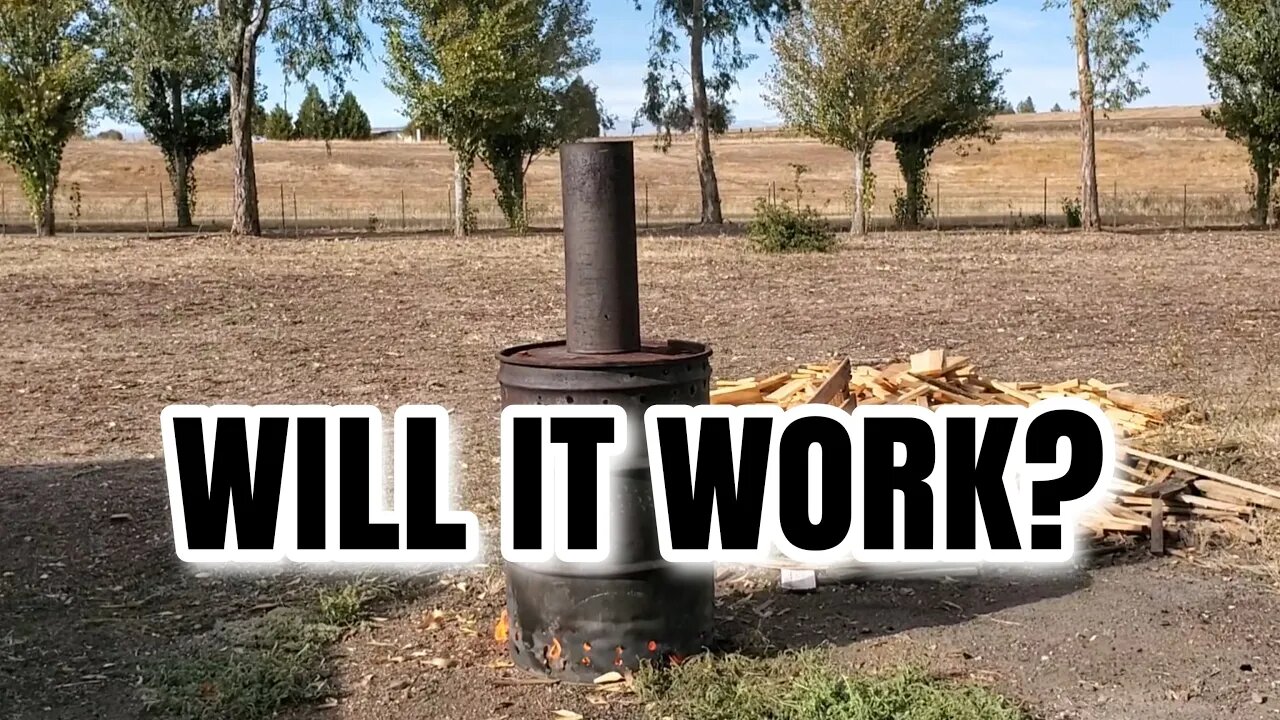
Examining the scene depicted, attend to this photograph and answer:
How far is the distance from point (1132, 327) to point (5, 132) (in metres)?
27.9

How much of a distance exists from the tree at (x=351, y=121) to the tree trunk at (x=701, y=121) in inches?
2291

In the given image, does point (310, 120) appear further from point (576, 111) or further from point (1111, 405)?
point (1111, 405)

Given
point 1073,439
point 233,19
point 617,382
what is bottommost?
point 1073,439

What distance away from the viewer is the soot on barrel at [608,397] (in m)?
4.12

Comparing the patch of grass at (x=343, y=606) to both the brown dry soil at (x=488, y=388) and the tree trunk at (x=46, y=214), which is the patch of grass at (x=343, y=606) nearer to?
the brown dry soil at (x=488, y=388)

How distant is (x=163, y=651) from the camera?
471 centimetres

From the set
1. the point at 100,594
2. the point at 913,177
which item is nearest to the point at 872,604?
the point at 100,594

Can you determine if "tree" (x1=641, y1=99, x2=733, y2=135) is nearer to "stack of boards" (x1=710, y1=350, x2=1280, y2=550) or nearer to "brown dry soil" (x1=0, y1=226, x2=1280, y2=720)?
"brown dry soil" (x1=0, y1=226, x2=1280, y2=720)

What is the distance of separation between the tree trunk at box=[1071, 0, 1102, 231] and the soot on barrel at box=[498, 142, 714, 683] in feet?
89.5

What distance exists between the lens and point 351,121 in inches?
3654

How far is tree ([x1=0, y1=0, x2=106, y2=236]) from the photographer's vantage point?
31031 millimetres

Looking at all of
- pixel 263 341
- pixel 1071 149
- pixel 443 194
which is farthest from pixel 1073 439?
pixel 1071 149

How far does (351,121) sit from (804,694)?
93118 millimetres

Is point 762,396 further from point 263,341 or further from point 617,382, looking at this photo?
point 263,341
